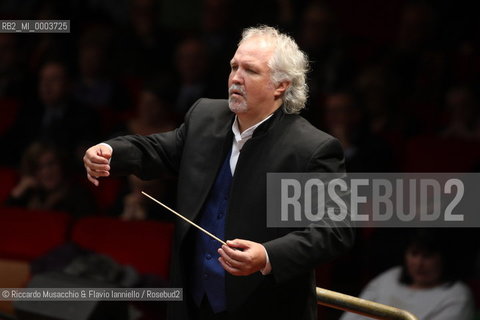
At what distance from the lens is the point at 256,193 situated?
1561 mm

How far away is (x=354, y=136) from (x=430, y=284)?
2.26ft

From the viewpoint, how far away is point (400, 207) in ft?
8.55

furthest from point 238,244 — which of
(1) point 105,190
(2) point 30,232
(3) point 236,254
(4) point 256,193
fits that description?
(1) point 105,190

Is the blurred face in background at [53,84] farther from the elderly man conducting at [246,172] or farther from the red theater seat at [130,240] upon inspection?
the elderly man conducting at [246,172]

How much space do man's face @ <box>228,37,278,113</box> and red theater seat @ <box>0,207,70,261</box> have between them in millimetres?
1541

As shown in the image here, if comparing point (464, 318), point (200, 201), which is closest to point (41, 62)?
point (464, 318)

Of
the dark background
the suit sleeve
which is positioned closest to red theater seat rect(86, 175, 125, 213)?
the dark background

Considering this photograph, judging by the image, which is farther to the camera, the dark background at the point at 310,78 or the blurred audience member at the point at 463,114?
the blurred audience member at the point at 463,114

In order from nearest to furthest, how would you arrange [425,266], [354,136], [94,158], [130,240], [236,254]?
[236,254], [94,158], [425,266], [130,240], [354,136]

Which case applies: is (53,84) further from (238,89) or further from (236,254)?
(236,254)

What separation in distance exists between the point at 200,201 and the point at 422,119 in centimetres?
186

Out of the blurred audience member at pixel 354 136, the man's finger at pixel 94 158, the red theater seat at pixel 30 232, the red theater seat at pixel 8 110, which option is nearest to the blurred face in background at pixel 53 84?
the red theater seat at pixel 8 110

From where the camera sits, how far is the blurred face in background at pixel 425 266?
245cm

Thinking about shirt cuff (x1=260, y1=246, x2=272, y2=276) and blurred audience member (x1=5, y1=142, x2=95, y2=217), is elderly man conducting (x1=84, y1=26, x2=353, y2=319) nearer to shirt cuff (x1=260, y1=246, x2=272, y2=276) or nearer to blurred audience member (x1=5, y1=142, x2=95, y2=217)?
shirt cuff (x1=260, y1=246, x2=272, y2=276)
